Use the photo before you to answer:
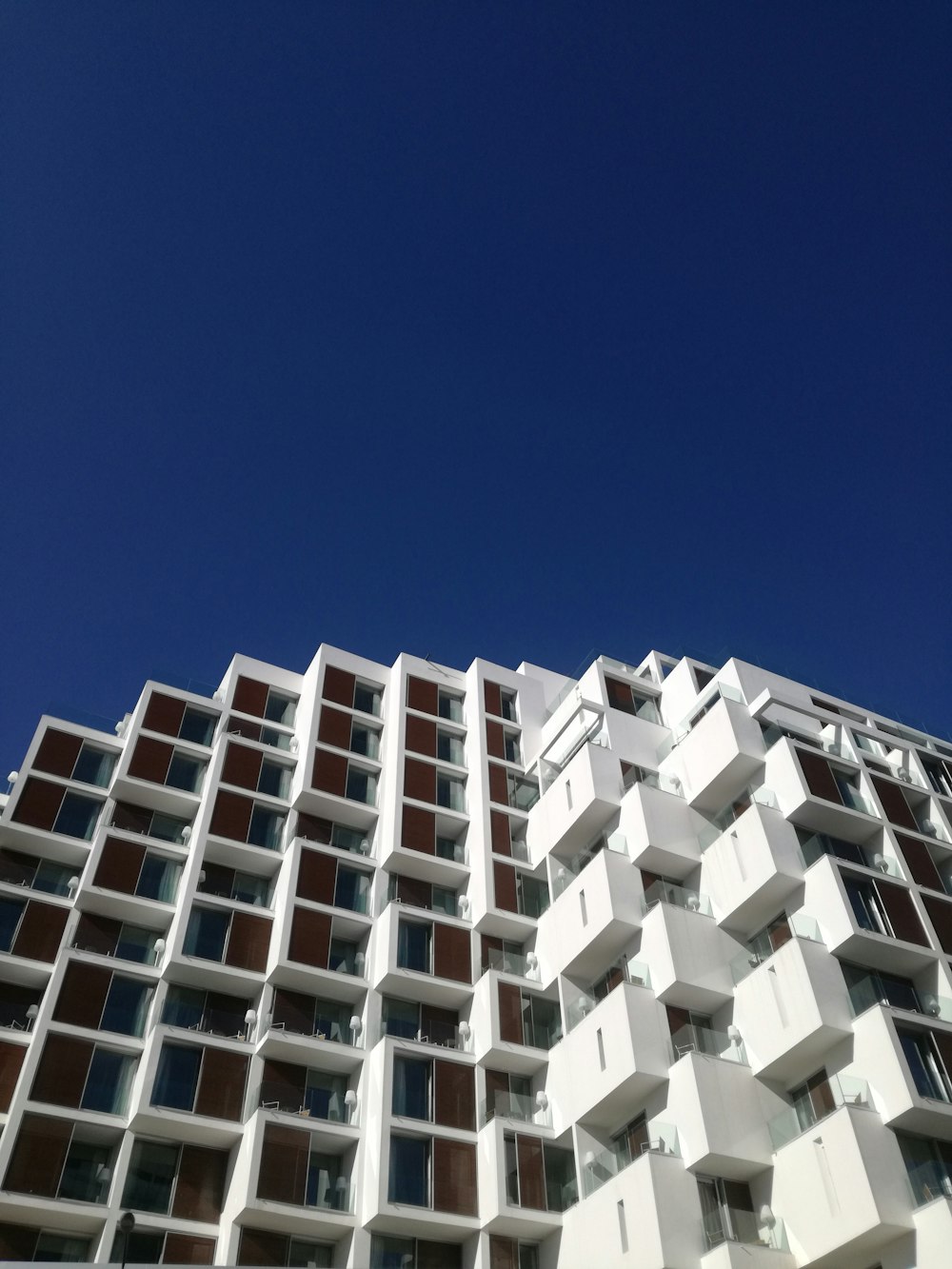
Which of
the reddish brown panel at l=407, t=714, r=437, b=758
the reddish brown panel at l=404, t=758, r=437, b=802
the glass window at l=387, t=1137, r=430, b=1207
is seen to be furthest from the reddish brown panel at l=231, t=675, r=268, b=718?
the glass window at l=387, t=1137, r=430, b=1207

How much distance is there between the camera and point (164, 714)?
158 feet

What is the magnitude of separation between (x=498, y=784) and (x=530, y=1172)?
59.7 feet

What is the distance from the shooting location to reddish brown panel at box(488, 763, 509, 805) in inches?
1950

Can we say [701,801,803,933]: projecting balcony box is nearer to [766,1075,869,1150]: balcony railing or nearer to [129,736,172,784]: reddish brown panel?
[766,1075,869,1150]: balcony railing

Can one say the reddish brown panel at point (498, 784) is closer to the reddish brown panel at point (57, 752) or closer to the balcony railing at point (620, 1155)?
the balcony railing at point (620, 1155)

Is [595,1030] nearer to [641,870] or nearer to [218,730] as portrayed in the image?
[641,870]

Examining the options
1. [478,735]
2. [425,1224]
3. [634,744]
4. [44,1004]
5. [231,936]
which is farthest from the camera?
[478,735]

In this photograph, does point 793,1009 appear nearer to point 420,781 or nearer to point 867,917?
point 867,917

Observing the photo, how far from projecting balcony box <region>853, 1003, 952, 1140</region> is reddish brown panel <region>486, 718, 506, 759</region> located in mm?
22914

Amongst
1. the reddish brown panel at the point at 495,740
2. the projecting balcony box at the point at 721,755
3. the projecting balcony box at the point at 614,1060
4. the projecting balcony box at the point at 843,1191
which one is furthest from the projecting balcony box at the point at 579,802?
the projecting balcony box at the point at 843,1191

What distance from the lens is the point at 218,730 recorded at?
160 ft

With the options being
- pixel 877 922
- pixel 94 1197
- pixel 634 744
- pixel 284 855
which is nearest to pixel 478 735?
A: pixel 634 744

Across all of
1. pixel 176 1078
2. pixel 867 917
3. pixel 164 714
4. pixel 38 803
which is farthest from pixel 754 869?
pixel 38 803

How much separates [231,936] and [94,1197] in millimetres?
9933
